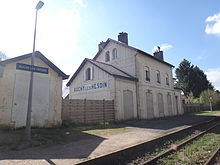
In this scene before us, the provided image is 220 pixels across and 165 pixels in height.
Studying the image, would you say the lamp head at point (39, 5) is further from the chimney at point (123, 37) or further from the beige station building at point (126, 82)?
the chimney at point (123, 37)

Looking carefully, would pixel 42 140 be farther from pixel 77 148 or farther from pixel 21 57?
pixel 21 57

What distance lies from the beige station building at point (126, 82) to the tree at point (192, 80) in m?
28.2

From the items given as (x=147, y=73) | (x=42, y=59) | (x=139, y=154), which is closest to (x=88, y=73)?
(x=147, y=73)

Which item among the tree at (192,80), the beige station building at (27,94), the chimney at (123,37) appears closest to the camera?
the beige station building at (27,94)

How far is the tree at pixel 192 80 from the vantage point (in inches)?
1898

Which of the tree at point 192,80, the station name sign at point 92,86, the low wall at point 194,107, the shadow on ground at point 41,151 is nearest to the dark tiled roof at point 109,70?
the station name sign at point 92,86

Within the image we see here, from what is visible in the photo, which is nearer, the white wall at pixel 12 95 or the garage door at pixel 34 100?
the white wall at pixel 12 95

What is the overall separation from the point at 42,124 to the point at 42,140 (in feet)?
11.6

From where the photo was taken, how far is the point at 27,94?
9836 mm

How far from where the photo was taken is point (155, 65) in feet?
72.0

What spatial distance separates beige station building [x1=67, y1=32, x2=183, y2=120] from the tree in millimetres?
28189

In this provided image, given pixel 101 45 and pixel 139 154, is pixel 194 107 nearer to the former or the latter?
pixel 101 45

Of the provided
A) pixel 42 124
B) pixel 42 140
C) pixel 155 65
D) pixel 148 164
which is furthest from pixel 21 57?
pixel 155 65

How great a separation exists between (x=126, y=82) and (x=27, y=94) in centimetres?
975
